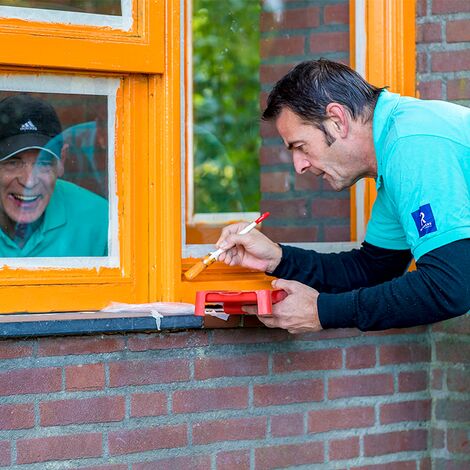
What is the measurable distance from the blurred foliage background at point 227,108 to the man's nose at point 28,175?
2.33ft

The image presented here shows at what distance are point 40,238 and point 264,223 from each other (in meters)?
0.95

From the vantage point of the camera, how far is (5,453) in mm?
2883

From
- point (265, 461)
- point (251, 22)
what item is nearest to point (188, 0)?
point (251, 22)

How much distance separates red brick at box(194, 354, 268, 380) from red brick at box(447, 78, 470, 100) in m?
1.19

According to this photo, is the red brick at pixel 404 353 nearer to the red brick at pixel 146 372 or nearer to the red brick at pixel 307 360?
the red brick at pixel 307 360

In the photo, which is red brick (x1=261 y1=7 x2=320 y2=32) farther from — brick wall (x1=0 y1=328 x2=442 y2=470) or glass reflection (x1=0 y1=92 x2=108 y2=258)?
brick wall (x1=0 y1=328 x2=442 y2=470)

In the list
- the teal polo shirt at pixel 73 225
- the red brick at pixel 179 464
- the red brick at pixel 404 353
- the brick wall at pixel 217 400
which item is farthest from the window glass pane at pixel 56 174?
the red brick at pixel 404 353

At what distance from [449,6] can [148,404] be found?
1801 millimetres

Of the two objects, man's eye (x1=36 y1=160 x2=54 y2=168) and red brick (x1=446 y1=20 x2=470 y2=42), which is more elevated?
red brick (x1=446 y1=20 x2=470 y2=42)

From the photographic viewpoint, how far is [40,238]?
309cm

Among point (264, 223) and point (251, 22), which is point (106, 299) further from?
point (251, 22)

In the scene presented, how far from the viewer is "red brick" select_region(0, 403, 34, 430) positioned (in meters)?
2.88

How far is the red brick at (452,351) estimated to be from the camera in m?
3.64

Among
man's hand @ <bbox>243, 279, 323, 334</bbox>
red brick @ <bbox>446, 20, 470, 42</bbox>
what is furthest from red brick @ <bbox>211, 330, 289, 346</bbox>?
red brick @ <bbox>446, 20, 470, 42</bbox>
